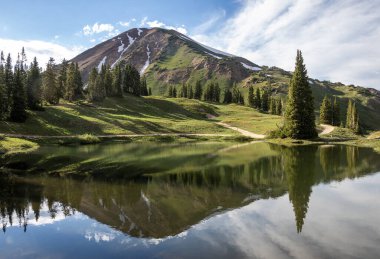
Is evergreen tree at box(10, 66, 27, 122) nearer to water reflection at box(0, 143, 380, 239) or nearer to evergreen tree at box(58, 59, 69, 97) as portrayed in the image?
evergreen tree at box(58, 59, 69, 97)

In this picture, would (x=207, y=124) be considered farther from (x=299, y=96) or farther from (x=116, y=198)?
(x=116, y=198)

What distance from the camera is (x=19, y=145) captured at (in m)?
61.6

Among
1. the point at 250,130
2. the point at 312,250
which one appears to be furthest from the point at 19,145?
the point at 250,130

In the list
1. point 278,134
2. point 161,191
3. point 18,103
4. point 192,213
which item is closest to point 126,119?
point 18,103

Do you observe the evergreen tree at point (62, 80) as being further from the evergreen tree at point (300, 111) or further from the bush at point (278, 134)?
the evergreen tree at point (300, 111)

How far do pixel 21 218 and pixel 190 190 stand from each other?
36.7 ft

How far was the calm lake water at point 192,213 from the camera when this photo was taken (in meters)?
13.9

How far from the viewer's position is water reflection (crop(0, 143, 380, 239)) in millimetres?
18297

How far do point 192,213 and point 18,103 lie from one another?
259 feet

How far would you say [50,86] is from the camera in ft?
362

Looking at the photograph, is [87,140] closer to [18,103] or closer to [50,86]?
[18,103]

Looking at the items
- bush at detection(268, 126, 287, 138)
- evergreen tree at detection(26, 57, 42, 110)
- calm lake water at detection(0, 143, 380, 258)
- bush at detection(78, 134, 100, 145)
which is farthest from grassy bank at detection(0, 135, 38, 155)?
bush at detection(268, 126, 287, 138)

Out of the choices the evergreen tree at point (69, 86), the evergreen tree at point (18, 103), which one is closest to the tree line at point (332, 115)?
the evergreen tree at point (69, 86)

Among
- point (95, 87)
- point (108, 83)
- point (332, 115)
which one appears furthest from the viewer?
point (108, 83)
